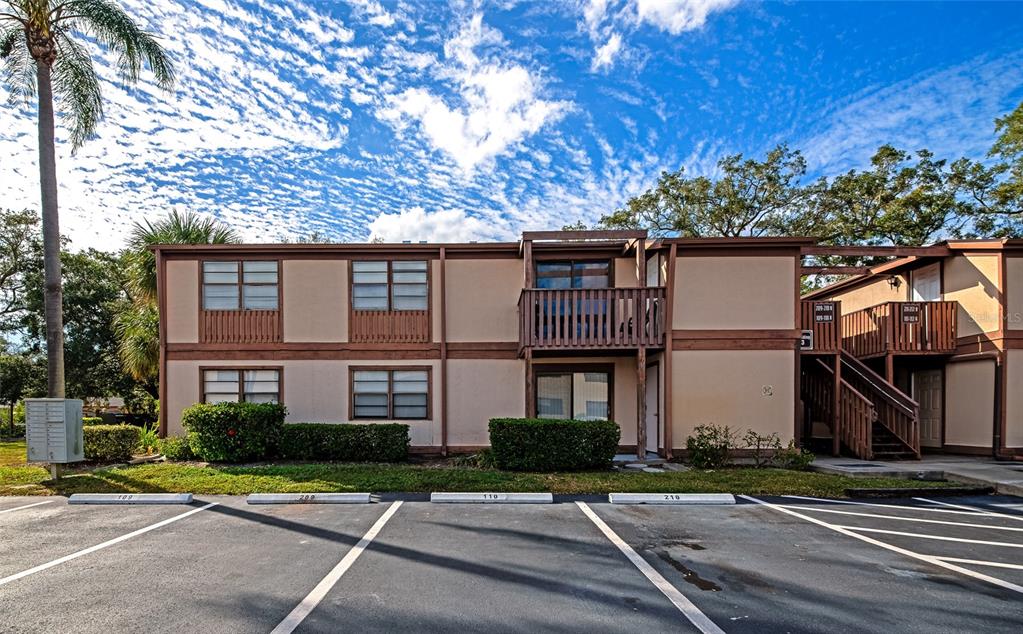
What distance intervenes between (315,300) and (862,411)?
1375cm

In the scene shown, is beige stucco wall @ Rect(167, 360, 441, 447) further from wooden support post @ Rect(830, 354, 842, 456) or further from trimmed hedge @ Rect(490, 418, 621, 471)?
wooden support post @ Rect(830, 354, 842, 456)

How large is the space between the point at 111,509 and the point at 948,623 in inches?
418

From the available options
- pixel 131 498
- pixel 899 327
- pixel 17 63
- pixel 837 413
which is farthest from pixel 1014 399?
pixel 17 63

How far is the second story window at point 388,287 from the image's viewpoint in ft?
47.2

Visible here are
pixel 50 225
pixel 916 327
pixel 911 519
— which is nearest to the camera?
pixel 911 519

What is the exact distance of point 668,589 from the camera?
203 inches

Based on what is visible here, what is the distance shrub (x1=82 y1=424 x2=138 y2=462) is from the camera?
12.1 m

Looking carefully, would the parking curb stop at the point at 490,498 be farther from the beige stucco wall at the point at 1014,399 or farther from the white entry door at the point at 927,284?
the white entry door at the point at 927,284

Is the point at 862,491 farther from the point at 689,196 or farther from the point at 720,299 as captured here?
the point at 689,196

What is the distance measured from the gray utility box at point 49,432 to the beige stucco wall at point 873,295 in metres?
20.7

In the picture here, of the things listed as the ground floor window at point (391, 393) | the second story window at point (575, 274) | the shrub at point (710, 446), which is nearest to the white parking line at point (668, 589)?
the shrub at point (710, 446)

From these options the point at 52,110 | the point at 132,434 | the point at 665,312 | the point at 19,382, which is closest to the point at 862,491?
the point at 665,312

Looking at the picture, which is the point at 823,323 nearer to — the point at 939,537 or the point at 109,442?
the point at 939,537

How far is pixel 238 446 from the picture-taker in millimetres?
12336
